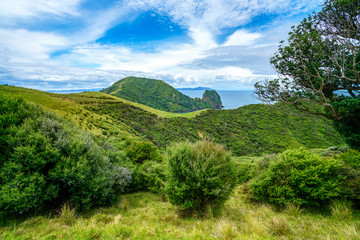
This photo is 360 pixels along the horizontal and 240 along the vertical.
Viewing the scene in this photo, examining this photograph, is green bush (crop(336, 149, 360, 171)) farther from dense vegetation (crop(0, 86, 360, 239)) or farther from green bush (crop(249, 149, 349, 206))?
green bush (crop(249, 149, 349, 206))

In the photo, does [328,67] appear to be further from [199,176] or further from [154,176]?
[154,176]

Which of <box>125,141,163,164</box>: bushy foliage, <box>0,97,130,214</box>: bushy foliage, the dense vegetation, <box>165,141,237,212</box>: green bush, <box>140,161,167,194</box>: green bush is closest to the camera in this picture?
the dense vegetation

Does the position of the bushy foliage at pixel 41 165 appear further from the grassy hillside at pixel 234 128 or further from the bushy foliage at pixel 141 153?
the grassy hillside at pixel 234 128

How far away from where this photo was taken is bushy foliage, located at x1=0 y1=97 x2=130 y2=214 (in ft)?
20.0

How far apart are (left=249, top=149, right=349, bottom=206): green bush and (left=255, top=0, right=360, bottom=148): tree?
2.92 meters

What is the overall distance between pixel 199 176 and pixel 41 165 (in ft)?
24.4

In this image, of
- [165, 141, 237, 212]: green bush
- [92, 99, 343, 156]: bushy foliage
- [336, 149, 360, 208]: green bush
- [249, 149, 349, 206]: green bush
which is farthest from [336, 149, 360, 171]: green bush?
[92, 99, 343, 156]: bushy foliage

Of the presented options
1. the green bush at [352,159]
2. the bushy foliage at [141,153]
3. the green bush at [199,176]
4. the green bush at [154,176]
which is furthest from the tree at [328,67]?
the bushy foliage at [141,153]

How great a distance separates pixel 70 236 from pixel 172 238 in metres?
2.97

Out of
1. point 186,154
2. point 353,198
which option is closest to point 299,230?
point 186,154

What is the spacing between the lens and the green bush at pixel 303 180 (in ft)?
23.7

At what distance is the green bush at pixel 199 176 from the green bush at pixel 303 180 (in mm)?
2561

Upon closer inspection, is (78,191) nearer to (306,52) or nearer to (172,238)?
(172,238)

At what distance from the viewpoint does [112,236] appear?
4.20 m
